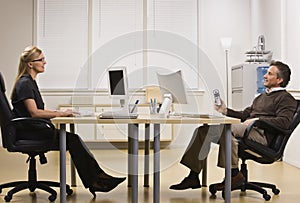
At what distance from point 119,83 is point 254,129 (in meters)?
1.18

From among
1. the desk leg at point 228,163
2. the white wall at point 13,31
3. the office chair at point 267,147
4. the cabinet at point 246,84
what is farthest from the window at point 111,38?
the desk leg at point 228,163

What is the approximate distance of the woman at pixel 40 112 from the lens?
3.68 metres

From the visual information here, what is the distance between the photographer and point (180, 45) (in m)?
7.84

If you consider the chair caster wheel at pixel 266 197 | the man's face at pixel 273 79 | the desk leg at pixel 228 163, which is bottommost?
the chair caster wheel at pixel 266 197

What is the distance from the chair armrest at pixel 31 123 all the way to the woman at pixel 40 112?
0.19ft

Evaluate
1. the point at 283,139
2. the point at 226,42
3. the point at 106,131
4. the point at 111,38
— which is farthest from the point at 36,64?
the point at 226,42

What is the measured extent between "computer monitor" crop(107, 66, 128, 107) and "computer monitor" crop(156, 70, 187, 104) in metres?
0.38

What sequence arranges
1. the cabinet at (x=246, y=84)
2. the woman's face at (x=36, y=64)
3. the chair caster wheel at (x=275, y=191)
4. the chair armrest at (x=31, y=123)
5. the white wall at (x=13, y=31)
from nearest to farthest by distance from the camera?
the chair armrest at (x=31, y=123), the woman's face at (x=36, y=64), the chair caster wheel at (x=275, y=191), the cabinet at (x=246, y=84), the white wall at (x=13, y=31)

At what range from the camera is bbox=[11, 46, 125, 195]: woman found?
3682 millimetres

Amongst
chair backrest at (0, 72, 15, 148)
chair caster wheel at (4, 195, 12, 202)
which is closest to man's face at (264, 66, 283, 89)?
chair backrest at (0, 72, 15, 148)

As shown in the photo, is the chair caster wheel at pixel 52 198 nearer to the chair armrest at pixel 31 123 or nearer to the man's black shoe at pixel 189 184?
the chair armrest at pixel 31 123

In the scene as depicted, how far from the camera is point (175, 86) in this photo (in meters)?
3.89

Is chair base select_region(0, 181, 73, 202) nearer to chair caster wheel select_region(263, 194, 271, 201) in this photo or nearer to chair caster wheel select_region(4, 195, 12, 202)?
chair caster wheel select_region(4, 195, 12, 202)

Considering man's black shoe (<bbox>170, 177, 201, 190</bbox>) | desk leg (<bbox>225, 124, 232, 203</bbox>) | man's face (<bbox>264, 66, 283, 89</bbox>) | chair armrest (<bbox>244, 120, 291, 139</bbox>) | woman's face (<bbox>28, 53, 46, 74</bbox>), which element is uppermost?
woman's face (<bbox>28, 53, 46, 74</bbox>)
